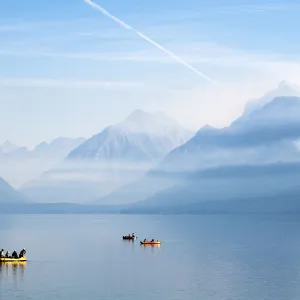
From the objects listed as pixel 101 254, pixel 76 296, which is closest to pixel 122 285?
pixel 76 296

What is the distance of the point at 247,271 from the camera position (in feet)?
471

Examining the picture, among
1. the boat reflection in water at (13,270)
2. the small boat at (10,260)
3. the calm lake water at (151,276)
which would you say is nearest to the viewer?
the calm lake water at (151,276)

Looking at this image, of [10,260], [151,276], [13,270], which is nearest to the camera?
[151,276]

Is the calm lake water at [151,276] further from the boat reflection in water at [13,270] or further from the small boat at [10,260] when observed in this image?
the small boat at [10,260]

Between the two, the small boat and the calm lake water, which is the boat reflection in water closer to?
the calm lake water

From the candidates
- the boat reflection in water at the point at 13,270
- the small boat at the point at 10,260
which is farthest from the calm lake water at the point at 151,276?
the small boat at the point at 10,260

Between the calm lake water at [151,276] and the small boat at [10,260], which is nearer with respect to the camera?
the calm lake water at [151,276]

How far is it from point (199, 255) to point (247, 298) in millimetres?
70300

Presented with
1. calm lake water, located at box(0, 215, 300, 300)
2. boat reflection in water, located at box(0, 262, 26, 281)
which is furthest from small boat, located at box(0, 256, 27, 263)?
calm lake water, located at box(0, 215, 300, 300)

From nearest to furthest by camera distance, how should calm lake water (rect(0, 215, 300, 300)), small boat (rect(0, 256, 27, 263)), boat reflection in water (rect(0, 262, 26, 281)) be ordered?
calm lake water (rect(0, 215, 300, 300)) < boat reflection in water (rect(0, 262, 26, 281)) < small boat (rect(0, 256, 27, 263))

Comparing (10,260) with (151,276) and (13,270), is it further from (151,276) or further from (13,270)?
(151,276)

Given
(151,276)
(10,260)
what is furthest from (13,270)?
(151,276)

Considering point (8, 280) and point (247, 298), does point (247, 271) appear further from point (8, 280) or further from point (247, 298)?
point (8, 280)

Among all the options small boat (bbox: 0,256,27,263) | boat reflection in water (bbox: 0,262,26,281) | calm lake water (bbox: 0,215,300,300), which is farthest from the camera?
small boat (bbox: 0,256,27,263)
